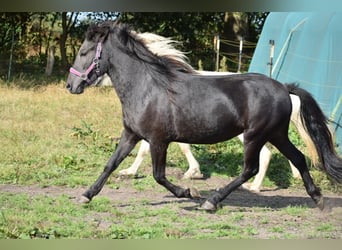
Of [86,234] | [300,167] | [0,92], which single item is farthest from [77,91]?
[0,92]

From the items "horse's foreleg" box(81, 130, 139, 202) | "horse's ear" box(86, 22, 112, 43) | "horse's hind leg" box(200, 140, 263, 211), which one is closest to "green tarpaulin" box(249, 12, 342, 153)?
"horse's hind leg" box(200, 140, 263, 211)

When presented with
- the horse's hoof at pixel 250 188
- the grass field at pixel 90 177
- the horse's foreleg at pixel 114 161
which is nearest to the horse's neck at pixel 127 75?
the horse's foreleg at pixel 114 161

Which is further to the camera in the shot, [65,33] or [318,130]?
[65,33]

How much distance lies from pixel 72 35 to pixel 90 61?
5704 mm

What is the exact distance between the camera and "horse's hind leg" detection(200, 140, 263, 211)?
210 inches

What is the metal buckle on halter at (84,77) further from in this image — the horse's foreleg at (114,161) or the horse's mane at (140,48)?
the horse's foreleg at (114,161)

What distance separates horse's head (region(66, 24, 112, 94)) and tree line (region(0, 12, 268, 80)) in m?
4.26

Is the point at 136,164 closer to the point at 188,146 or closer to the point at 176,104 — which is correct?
the point at 188,146

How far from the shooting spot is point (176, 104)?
5336 millimetres

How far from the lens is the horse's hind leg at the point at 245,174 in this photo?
534cm

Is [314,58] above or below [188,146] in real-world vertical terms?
above

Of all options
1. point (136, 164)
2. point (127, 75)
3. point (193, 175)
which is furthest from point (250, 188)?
point (127, 75)

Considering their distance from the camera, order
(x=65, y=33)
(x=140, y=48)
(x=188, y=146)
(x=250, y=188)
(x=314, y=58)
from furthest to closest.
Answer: (x=65, y=33) → (x=314, y=58) → (x=188, y=146) → (x=250, y=188) → (x=140, y=48)

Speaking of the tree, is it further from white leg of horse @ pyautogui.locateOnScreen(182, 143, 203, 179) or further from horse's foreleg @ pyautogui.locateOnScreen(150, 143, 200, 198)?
horse's foreleg @ pyautogui.locateOnScreen(150, 143, 200, 198)
